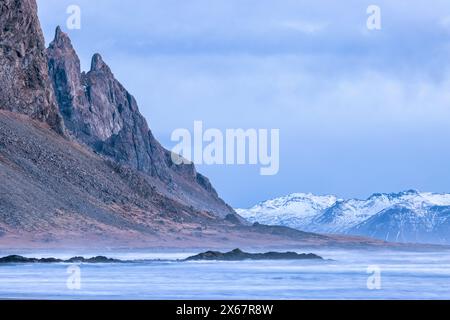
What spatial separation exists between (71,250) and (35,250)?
21.3ft

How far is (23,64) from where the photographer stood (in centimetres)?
18662

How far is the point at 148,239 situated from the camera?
16675 centimetres

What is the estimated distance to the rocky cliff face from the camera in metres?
184

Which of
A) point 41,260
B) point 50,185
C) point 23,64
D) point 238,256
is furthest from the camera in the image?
point 23,64

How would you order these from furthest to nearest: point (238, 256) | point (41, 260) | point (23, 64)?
point (23, 64), point (238, 256), point (41, 260)

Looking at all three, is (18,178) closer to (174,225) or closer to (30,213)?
(30,213)

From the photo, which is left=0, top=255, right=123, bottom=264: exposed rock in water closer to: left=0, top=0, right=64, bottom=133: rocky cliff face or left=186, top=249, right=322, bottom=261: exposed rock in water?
left=186, top=249, right=322, bottom=261: exposed rock in water

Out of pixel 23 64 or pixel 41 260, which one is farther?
pixel 23 64

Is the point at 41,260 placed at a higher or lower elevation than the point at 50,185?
lower

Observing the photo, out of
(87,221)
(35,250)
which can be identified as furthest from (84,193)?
(35,250)

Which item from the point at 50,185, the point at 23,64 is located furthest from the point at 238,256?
the point at 23,64

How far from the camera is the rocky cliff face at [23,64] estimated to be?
18388 centimetres

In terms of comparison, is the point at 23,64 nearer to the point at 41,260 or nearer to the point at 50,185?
the point at 50,185
